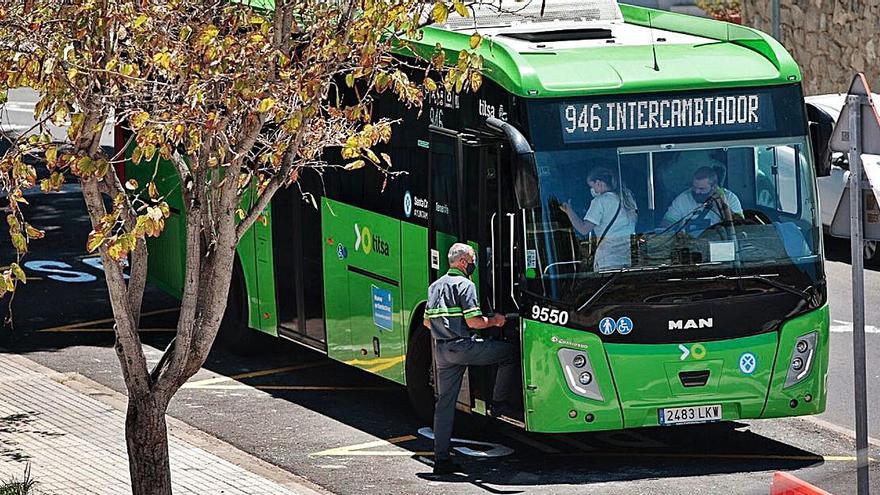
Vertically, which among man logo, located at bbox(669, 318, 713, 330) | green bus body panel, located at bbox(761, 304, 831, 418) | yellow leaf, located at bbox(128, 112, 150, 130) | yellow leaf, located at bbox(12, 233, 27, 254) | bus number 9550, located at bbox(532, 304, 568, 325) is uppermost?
yellow leaf, located at bbox(128, 112, 150, 130)

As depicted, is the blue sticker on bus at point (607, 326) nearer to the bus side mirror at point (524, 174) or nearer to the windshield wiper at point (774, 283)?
the windshield wiper at point (774, 283)

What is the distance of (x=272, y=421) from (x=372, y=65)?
18.5 ft

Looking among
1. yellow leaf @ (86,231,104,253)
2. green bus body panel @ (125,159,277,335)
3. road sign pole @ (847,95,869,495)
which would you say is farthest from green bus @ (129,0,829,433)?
yellow leaf @ (86,231,104,253)

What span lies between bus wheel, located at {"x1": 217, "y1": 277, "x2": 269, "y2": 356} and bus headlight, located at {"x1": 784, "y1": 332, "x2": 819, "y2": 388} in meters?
5.84

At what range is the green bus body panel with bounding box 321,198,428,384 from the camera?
13.1 meters

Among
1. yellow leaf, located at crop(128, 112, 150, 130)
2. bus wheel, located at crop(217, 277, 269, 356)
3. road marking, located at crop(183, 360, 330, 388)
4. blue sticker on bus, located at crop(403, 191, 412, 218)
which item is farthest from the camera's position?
bus wheel, located at crop(217, 277, 269, 356)

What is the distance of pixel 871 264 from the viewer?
2097 cm

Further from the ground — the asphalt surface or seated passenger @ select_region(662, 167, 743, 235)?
seated passenger @ select_region(662, 167, 743, 235)

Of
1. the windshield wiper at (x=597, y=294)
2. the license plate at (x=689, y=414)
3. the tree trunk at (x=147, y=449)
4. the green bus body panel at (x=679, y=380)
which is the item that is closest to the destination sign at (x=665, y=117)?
the windshield wiper at (x=597, y=294)

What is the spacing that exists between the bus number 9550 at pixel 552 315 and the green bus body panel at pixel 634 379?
43mm

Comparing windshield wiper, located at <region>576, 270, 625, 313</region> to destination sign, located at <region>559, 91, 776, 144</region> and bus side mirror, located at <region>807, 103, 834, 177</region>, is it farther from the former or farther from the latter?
bus side mirror, located at <region>807, 103, 834, 177</region>

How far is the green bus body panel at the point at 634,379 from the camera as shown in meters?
11.6

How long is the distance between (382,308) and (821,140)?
3.74 metres

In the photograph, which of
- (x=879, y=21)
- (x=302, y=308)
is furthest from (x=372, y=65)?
(x=879, y=21)
